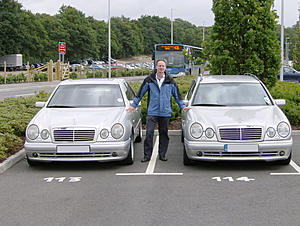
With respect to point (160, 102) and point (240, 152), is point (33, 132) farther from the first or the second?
point (240, 152)

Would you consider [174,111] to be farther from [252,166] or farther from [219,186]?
[219,186]

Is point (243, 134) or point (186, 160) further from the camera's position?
point (186, 160)

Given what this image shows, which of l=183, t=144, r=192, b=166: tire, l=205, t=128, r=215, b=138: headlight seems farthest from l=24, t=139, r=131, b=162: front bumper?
l=205, t=128, r=215, b=138: headlight

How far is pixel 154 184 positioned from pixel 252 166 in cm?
198

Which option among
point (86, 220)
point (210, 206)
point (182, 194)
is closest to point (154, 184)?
point (182, 194)

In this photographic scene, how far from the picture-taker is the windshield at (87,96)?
8.67 metres

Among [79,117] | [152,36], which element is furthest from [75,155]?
[152,36]

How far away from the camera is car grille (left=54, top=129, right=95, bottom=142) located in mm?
7422

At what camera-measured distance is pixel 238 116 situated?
301 inches

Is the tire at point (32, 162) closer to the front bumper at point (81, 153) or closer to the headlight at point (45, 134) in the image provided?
the front bumper at point (81, 153)

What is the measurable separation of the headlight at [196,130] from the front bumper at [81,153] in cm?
107

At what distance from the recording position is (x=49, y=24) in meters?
90.7

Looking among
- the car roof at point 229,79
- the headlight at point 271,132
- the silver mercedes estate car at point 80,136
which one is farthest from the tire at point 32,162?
the headlight at point 271,132

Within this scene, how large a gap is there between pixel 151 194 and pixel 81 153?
1767 mm
